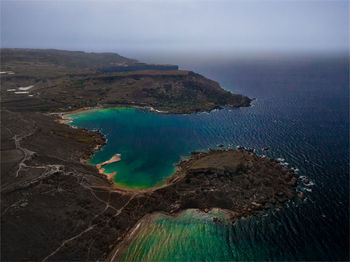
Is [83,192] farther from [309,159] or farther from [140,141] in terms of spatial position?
[309,159]

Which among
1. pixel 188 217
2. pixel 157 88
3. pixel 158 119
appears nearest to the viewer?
pixel 188 217

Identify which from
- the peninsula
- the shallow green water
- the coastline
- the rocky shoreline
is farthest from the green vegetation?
the coastline

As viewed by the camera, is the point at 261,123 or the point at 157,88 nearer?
the point at 261,123

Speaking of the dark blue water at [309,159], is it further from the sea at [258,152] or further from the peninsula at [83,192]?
the peninsula at [83,192]

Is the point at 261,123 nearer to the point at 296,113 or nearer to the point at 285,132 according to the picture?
the point at 285,132

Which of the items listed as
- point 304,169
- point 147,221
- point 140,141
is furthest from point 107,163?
point 304,169

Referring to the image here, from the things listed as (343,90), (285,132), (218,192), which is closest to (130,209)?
(218,192)

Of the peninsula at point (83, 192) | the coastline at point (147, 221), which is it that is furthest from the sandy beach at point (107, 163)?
the coastline at point (147, 221)

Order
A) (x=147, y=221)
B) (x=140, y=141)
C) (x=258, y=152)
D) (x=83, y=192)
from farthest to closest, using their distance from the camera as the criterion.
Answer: (x=140, y=141)
(x=258, y=152)
(x=83, y=192)
(x=147, y=221)
